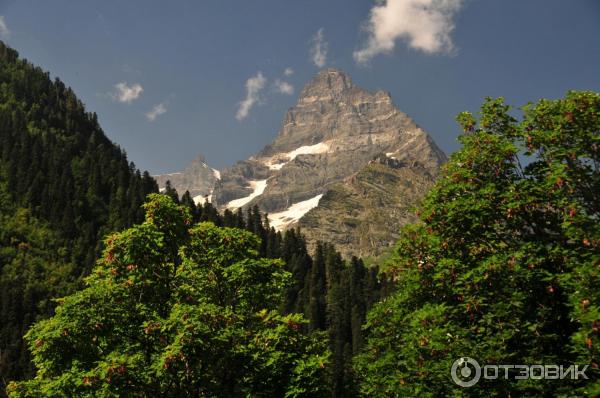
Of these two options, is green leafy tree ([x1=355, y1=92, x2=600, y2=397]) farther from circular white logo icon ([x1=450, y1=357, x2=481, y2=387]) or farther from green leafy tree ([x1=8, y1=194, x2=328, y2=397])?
green leafy tree ([x1=8, y1=194, x2=328, y2=397])

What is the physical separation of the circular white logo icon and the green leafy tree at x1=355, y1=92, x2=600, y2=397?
0.26 metres

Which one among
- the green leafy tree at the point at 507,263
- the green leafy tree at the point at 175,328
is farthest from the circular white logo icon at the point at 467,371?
the green leafy tree at the point at 175,328

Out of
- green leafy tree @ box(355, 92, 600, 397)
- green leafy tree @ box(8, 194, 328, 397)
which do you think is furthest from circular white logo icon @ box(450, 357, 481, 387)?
green leafy tree @ box(8, 194, 328, 397)

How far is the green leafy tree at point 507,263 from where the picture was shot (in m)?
17.6

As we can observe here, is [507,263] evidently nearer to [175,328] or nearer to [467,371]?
[467,371]

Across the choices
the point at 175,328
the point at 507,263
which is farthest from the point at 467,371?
the point at 175,328

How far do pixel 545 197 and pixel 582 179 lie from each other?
5.42ft

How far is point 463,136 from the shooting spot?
23.8m

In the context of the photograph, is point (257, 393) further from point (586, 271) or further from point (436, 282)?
point (586, 271)

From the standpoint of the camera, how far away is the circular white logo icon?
57.8 feet

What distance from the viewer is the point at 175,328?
20.0 meters

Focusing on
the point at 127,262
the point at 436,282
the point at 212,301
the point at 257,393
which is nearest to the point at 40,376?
the point at 127,262

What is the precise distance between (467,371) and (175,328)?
1179cm

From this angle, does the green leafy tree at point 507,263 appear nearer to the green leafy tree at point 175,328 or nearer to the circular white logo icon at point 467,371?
the circular white logo icon at point 467,371
